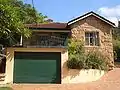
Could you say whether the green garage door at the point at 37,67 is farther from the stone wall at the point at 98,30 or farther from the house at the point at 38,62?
the stone wall at the point at 98,30

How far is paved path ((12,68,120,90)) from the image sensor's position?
22.9 metres

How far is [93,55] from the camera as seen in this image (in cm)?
2988

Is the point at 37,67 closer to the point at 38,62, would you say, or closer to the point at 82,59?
the point at 38,62

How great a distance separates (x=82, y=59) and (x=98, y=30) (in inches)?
242

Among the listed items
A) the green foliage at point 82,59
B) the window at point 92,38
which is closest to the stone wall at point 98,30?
the window at point 92,38

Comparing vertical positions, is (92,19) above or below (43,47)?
above

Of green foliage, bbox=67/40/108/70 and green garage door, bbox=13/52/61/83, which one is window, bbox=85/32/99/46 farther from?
green garage door, bbox=13/52/61/83

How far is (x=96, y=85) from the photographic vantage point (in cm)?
2436

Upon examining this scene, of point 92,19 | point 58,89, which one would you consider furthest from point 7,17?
point 92,19

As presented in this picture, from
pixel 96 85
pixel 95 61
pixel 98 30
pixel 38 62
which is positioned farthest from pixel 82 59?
pixel 98 30

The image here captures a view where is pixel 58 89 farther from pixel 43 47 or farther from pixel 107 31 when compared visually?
pixel 107 31

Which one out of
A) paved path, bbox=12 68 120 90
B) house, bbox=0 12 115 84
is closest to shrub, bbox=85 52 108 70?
paved path, bbox=12 68 120 90

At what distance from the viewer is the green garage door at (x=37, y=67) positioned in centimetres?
2808

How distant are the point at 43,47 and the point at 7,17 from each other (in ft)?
38.2
